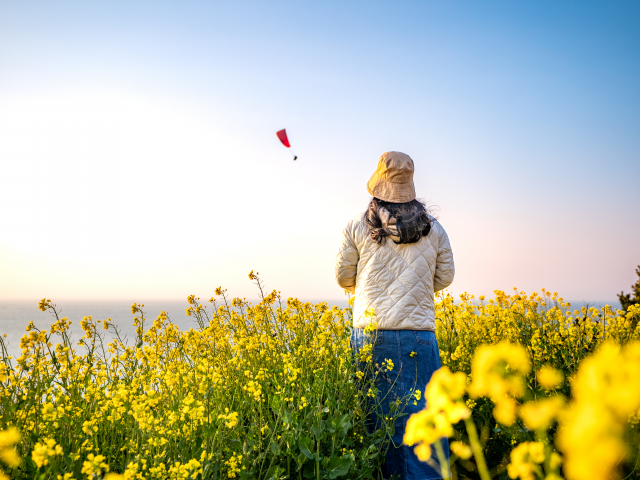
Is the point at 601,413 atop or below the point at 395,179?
below

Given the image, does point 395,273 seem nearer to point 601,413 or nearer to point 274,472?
point 274,472

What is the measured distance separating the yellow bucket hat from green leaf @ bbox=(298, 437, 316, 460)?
156 cm

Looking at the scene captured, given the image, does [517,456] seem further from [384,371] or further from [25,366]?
[25,366]

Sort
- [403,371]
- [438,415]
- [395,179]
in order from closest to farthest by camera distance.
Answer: [438,415], [403,371], [395,179]

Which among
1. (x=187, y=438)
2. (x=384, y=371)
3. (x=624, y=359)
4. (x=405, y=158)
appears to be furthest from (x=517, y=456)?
(x=405, y=158)

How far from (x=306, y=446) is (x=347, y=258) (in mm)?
1225

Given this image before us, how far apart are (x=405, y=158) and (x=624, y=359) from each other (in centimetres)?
247

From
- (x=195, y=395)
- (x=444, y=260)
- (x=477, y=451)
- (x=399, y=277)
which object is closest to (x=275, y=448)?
(x=195, y=395)

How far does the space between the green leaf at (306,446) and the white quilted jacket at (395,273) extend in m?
0.85

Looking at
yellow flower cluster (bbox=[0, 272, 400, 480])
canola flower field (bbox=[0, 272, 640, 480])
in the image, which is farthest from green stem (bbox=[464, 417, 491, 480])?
yellow flower cluster (bbox=[0, 272, 400, 480])

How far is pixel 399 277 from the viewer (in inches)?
107

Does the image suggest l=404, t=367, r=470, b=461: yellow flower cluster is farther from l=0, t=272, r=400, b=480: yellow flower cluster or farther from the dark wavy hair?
the dark wavy hair

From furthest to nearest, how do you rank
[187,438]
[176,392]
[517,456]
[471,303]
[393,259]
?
[471,303] < [393,259] < [176,392] < [187,438] < [517,456]

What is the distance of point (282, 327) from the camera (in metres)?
3.36
